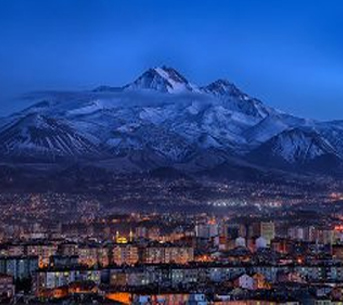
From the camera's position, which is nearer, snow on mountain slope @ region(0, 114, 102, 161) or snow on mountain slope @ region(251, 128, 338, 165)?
snow on mountain slope @ region(0, 114, 102, 161)

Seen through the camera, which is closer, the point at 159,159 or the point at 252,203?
the point at 252,203

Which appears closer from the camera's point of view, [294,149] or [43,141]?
[43,141]

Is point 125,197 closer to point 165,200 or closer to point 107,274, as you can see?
point 165,200

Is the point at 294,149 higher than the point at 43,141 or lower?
lower

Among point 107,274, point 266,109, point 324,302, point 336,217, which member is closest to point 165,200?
point 336,217

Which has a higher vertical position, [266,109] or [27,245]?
[266,109]

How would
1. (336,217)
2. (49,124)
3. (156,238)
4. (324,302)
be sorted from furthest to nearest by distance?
(49,124) < (336,217) < (156,238) < (324,302)

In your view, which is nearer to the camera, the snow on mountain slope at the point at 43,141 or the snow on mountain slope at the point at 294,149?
the snow on mountain slope at the point at 43,141

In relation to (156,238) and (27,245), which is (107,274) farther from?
(156,238)

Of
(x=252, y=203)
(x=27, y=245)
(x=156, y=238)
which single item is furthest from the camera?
(x=252, y=203)
